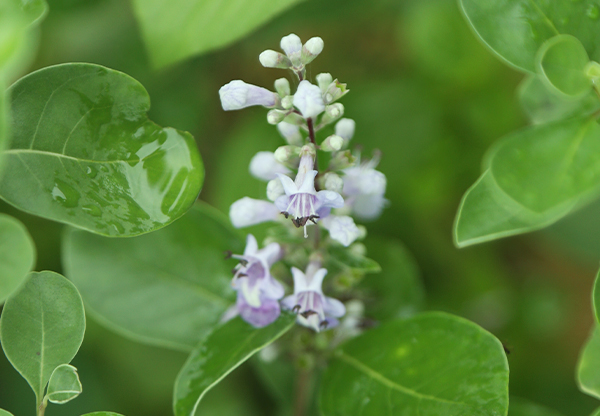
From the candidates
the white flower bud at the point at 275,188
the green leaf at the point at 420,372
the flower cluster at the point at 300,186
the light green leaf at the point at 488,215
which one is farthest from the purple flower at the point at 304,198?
the green leaf at the point at 420,372

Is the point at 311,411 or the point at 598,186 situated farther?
the point at 311,411

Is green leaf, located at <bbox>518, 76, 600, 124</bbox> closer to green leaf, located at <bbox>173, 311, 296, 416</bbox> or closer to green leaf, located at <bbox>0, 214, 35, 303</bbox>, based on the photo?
green leaf, located at <bbox>173, 311, 296, 416</bbox>

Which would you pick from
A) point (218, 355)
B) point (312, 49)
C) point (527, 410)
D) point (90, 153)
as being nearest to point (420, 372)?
point (218, 355)

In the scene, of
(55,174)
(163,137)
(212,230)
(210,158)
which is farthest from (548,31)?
(210,158)

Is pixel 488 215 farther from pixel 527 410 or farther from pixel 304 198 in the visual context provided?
pixel 527 410

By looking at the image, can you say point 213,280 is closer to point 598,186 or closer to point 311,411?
point 311,411

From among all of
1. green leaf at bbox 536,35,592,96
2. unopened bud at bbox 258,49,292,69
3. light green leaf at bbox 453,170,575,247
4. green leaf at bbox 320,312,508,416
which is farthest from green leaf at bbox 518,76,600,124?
unopened bud at bbox 258,49,292,69
